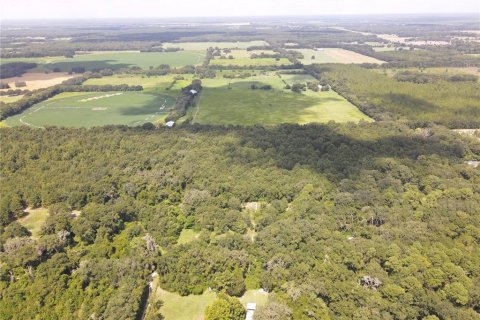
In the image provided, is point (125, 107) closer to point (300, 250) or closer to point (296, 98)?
point (296, 98)

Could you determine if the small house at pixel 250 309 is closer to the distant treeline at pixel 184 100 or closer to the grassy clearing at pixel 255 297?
the grassy clearing at pixel 255 297

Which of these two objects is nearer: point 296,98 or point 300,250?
point 300,250

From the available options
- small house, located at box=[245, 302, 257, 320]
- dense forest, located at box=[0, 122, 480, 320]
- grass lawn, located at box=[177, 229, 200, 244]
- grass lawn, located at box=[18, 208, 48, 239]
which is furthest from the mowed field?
small house, located at box=[245, 302, 257, 320]

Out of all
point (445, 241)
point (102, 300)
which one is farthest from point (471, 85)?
point (102, 300)

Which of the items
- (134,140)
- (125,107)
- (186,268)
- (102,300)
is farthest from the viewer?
(125,107)

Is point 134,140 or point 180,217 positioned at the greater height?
point 134,140

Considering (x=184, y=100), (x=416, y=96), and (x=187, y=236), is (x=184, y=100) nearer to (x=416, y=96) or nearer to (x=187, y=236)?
(x=416, y=96)
